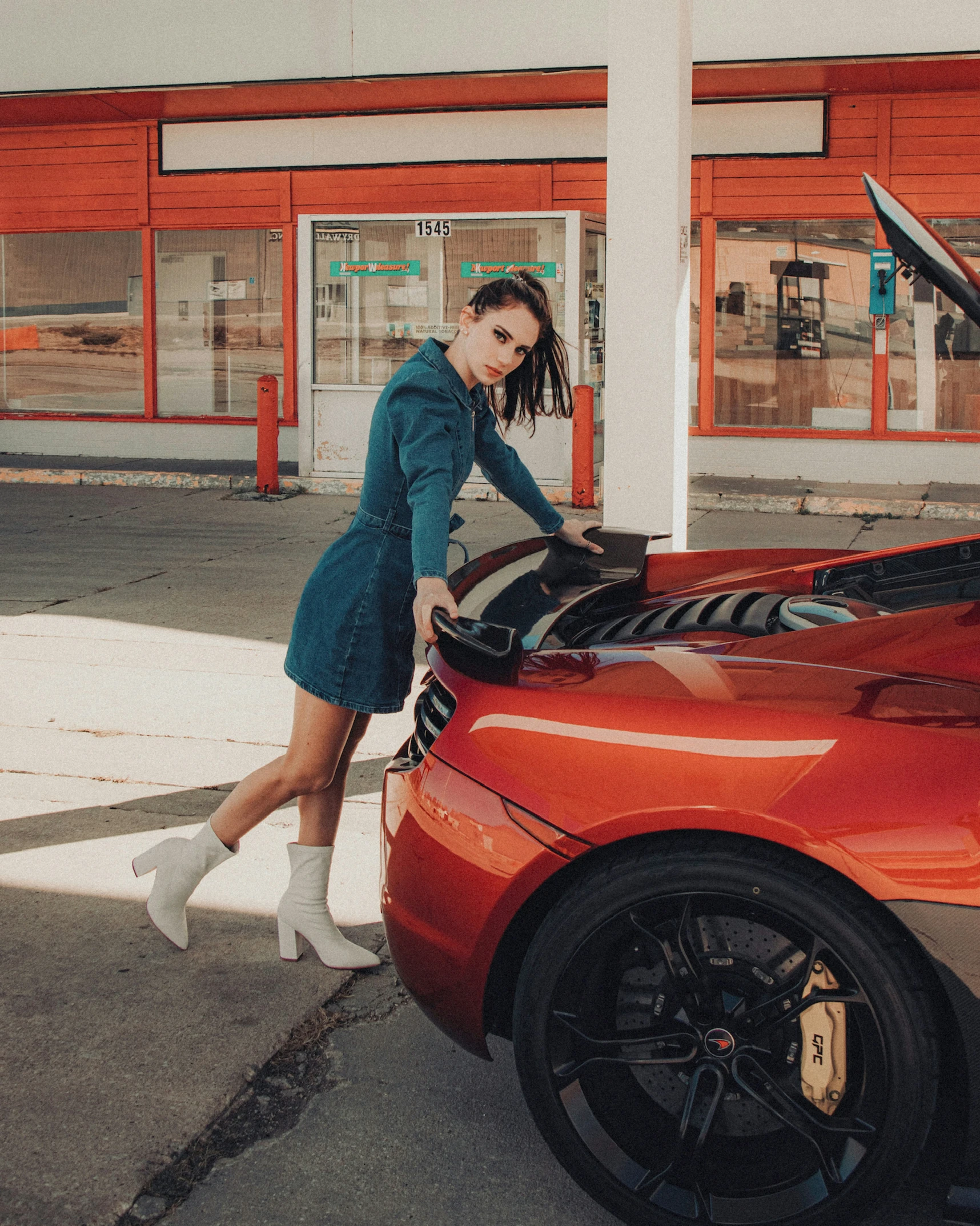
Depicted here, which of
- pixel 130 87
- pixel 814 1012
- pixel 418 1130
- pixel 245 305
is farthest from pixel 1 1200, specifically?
pixel 245 305

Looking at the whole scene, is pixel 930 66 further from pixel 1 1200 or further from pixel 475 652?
pixel 1 1200

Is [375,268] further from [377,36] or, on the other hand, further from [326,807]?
[326,807]

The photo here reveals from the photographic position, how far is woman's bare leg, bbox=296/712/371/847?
11.3ft

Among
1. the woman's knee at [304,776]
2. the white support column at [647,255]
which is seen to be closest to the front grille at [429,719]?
the woman's knee at [304,776]

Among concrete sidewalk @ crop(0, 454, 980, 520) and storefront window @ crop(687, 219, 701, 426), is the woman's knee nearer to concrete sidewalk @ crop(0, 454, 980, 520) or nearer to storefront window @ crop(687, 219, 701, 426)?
concrete sidewalk @ crop(0, 454, 980, 520)

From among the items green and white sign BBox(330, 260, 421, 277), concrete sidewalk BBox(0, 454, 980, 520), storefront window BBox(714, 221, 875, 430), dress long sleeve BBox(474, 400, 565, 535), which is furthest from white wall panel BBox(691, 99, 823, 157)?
dress long sleeve BBox(474, 400, 565, 535)

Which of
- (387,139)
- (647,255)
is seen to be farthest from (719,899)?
(387,139)

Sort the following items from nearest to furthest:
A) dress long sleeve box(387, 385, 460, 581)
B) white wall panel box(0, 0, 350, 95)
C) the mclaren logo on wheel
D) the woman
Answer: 1. the mclaren logo on wheel
2. dress long sleeve box(387, 385, 460, 581)
3. the woman
4. white wall panel box(0, 0, 350, 95)

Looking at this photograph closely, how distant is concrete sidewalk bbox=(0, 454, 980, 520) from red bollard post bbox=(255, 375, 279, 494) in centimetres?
29

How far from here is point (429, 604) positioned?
273cm

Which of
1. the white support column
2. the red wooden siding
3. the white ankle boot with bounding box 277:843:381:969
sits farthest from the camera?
the red wooden siding

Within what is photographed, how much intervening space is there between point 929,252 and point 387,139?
507 inches

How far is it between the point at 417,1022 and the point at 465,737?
103 cm

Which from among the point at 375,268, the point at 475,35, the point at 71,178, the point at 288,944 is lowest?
the point at 288,944
